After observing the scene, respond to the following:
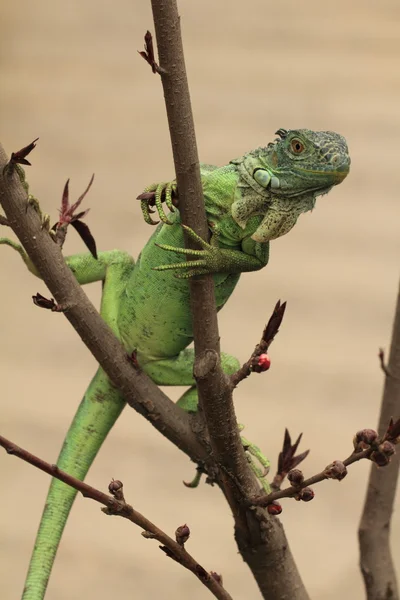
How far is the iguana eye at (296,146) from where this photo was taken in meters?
1.19

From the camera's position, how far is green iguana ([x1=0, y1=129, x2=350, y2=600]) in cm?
117

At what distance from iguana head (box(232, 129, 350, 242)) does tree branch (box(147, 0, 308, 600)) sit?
0.18 meters

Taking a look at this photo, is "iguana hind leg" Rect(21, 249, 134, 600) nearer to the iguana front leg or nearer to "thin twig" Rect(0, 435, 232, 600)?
the iguana front leg

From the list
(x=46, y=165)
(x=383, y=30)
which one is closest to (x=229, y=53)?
(x=383, y=30)

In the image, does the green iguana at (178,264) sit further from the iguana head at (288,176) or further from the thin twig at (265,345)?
the thin twig at (265,345)

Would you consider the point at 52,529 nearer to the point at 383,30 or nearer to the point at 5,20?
the point at 383,30

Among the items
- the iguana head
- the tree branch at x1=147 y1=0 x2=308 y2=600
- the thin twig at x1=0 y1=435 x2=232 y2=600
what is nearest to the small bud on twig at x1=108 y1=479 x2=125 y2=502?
the thin twig at x1=0 y1=435 x2=232 y2=600

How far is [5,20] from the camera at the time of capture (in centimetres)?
432

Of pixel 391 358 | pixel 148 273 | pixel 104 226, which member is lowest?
pixel 391 358

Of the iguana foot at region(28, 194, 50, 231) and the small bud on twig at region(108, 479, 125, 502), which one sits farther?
the iguana foot at region(28, 194, 50, 231)

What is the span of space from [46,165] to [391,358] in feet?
8.52

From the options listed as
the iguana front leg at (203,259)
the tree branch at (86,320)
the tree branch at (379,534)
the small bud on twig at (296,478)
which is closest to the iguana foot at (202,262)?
the iguana front leg at (203,259)

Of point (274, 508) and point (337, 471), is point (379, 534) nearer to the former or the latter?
point (274, 508)

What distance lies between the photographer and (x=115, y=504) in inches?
33.9
